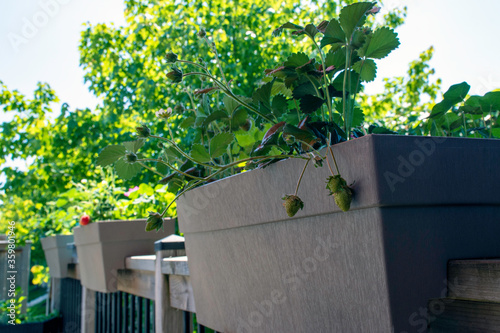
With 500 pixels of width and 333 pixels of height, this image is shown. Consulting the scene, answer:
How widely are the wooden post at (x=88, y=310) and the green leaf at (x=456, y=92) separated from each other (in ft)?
6.60

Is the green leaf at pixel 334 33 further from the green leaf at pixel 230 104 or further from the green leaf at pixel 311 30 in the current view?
the green leaf at pixel 230 104

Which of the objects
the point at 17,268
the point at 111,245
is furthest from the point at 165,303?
the point at 17,268

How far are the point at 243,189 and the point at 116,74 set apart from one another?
4.09m

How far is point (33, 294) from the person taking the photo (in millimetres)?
13172

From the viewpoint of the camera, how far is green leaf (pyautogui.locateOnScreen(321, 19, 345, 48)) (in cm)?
52

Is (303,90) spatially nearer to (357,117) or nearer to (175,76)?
(357,117)

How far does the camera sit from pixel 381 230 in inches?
15.9

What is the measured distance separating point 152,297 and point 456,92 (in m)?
1.17

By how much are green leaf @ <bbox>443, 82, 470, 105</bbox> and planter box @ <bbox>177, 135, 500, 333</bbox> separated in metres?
0.21

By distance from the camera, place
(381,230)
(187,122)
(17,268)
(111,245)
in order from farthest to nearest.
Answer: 1. (17,268)
2. (111,245)
3. (187,122)
4. (381,230)

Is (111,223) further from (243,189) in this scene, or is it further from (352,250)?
(352,250)

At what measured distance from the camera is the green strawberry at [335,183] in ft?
1.39

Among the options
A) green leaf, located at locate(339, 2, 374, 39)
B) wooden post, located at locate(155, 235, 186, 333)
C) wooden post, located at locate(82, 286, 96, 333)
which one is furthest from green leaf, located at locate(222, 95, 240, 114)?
wooden post, located at locate(82, 286, 96, 333)

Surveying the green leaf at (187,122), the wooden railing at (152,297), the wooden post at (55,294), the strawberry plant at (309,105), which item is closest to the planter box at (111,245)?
the wooden railing at (152,297)
